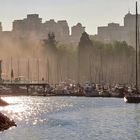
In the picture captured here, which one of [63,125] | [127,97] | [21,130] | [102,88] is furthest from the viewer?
[102,88]

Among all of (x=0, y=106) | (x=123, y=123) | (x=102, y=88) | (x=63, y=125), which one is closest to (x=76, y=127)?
(x=63, y=125)

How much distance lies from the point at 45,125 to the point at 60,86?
11446 centimetres

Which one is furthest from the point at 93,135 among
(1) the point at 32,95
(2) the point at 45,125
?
(1) the point at 32,95

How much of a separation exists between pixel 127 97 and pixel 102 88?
155 feet

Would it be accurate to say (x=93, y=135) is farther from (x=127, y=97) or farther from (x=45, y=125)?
(x=127, y=97)

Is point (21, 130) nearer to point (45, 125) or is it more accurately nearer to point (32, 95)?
point (45, 125)

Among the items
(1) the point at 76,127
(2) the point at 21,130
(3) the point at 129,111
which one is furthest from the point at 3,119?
(3) the point at 129,111

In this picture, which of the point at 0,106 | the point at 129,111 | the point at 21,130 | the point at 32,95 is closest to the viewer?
the point at 21,130

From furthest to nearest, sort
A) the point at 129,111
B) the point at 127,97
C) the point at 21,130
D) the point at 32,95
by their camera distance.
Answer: the point at 32,95
the point at 127,97
the point at 129,111
the point at 21,130

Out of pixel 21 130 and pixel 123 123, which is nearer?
pixel 21 130

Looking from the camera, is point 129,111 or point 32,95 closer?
point 129,111

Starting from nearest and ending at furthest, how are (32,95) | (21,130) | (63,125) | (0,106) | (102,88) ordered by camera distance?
1. (21,130)
2. (63,125)
3. (0,106)
4. (102,88)
5. (32,95)

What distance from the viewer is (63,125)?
7988 cm

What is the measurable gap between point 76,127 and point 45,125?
5917 millimetres
